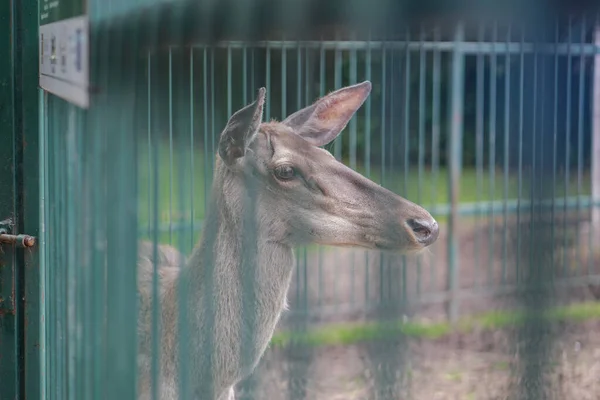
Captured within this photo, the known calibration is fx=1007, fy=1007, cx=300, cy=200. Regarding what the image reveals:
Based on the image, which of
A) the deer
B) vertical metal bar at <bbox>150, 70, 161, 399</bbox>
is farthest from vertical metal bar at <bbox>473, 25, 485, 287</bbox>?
the deer

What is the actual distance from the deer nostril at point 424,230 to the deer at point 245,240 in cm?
26

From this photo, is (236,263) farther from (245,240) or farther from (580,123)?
(580,123)

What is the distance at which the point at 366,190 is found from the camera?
2945mm

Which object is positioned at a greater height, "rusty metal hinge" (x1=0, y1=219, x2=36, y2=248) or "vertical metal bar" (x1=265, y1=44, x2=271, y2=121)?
"vertical metal bar" (x1=265, y1=44, x2=271, y2=121)

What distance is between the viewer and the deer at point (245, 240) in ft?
9.67

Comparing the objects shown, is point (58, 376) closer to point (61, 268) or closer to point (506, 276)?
point (61, 268)

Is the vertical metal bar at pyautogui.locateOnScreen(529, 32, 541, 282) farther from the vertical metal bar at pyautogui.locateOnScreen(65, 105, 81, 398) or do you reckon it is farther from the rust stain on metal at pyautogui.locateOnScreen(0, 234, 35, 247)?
the rust stain on metal at pyautogui.locateOnScreen(0, 234, 35, 247)

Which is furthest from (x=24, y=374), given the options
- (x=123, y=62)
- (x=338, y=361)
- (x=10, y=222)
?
(x=338, y=361)

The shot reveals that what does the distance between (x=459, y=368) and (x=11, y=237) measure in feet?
6.98

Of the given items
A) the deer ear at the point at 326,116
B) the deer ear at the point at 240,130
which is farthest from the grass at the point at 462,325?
the deer ear at the point at 326,116

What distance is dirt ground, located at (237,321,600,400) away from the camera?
158 centimetres

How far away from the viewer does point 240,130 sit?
9.16ft

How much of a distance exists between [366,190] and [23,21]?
147 centimetres

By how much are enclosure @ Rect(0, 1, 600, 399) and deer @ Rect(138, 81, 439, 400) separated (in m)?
0.07
